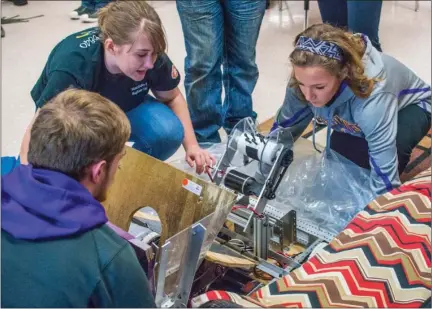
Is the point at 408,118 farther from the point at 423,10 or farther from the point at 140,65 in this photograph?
the point at 423,10

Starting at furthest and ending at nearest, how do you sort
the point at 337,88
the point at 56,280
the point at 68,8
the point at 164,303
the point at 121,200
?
the point at 68,8, the point at 337,88, the point at 121,200, the point at 164,303, the point at 56,280

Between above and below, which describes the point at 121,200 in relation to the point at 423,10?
above

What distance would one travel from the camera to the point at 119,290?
101 centimetres

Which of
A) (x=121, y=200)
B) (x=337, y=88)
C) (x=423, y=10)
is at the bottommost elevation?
(x=423, y=10)

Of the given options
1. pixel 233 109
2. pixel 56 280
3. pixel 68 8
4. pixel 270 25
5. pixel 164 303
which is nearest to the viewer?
pixel 56 280

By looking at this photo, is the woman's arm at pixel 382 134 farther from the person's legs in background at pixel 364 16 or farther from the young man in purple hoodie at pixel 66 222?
the person's legs in background at pixel 364 16

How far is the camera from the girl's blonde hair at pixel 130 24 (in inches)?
66.0

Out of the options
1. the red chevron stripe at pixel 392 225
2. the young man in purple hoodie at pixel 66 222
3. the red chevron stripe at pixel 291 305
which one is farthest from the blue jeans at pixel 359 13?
the young man in purple hoodie at pixel 66 222

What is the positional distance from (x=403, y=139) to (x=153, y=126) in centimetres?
90

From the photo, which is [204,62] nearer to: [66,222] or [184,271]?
[184,271]

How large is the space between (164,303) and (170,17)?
3.24 metres

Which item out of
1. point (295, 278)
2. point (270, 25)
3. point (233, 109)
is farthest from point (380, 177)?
point (270, 25)

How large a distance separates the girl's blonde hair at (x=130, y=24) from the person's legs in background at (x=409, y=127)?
0.92 m

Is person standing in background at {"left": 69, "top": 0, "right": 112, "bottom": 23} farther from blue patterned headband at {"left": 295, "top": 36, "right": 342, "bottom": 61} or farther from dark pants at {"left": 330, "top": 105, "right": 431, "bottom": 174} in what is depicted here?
blue patterned headband at {"left": 295, "top": 36, "right": 342, "bottom": 61}
